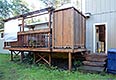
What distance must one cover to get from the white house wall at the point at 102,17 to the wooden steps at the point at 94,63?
142 cm

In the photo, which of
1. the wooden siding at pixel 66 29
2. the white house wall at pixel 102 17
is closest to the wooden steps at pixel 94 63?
the wooden siding at pixel 66 29

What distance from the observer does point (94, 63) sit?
8.78 metres

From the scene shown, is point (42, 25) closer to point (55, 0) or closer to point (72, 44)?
point (72, 44)

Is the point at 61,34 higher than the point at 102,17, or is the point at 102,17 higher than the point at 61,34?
the point at 102,17

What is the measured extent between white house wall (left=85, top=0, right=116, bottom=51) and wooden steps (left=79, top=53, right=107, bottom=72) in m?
1.42

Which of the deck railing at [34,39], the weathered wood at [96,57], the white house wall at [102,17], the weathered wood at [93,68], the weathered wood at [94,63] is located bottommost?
the weathered wood at [93,68]

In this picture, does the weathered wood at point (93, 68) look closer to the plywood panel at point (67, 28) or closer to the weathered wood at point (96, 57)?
the weathered wood at point (96, 57)

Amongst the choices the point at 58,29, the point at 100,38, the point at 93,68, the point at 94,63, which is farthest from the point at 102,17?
the point at 93,68

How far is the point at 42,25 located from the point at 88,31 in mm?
4976

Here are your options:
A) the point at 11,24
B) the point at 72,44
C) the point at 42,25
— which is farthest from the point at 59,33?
the point at 42,25

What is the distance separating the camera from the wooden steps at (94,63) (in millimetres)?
8276

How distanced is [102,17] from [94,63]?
3.12m

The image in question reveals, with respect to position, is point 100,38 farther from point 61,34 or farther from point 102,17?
point 61,34

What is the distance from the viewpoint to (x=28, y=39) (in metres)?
10.4
